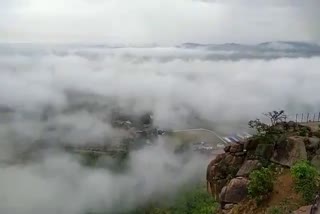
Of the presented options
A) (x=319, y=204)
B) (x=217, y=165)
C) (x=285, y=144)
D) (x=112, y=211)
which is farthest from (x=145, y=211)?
(x=319, y=204)

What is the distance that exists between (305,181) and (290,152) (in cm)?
624

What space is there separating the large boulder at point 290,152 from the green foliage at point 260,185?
15.3 feet

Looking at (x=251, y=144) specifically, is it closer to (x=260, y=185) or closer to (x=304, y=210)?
(x=260, y=185)

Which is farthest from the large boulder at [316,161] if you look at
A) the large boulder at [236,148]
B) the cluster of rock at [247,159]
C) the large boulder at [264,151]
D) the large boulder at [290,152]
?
the large boulder at [236,148]

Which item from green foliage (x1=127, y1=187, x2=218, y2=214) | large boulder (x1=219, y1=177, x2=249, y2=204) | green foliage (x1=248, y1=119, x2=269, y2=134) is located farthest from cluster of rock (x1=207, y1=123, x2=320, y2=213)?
green foliage (x1=127, y1=187, x2=218, y2=214)

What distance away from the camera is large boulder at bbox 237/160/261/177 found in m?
38.6

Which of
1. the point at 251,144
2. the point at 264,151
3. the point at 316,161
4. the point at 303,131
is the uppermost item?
the point at 303,131

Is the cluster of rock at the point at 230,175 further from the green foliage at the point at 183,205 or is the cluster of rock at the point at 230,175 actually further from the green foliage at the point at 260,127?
the green foliage at the point at 183,205

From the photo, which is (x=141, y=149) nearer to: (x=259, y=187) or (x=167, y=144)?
(x=167, y=144)

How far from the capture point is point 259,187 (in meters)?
33.1

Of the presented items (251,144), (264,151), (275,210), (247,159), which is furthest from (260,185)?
(251,144)

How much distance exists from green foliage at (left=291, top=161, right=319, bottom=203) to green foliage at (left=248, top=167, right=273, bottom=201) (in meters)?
2.08

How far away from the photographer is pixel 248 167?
39.3m

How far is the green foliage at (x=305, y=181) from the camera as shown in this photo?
3143 centimetres
